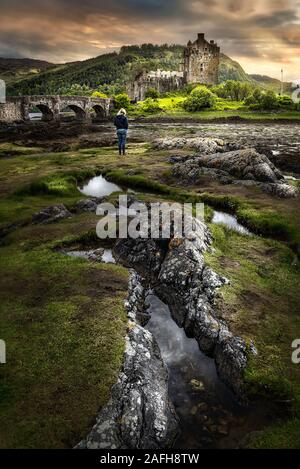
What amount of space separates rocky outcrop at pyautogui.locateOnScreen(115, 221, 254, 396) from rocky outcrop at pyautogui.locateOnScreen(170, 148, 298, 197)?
1485 cm

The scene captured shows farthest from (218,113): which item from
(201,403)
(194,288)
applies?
(201,403)

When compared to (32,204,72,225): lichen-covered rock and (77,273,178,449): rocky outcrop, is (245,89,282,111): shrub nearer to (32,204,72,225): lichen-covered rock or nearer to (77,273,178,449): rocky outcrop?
(32,204,72,225): lichen-covered rock

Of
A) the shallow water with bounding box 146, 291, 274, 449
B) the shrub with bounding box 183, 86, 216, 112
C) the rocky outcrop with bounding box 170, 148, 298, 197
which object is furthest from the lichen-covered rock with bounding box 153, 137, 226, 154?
the shrub with bounding box 183, 86, 216, 112

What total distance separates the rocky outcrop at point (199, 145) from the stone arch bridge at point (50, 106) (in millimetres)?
46468

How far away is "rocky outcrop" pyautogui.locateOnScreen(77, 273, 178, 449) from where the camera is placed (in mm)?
8164

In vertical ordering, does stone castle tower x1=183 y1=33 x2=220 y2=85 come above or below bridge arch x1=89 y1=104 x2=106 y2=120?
above

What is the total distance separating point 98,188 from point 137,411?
85.3ft

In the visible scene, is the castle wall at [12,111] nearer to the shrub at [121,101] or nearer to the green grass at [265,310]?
the shrub at [121,101]

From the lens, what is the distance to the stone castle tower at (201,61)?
601ft

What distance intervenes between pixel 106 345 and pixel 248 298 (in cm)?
585

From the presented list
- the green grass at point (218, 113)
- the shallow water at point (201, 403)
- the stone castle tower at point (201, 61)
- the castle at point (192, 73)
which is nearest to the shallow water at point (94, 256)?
the shallow water at point (201, 403)
